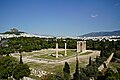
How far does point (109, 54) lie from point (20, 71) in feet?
63.0

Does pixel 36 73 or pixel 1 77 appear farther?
pixel 36 73

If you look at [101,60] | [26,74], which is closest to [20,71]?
[26,74]

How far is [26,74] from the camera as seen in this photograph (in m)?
23.8

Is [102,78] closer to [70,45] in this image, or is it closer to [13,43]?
[70,45]

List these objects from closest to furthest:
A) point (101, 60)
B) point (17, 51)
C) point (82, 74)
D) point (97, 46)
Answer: point (82, 74), point (101, 60), point (17, 51), point (97, 46)

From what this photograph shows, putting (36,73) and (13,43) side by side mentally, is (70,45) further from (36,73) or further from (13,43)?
(36,73)

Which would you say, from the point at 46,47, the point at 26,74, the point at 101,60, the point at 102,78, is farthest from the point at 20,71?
the point at 46,47

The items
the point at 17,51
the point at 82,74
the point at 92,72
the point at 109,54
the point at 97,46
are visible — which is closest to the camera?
the point at 82,74

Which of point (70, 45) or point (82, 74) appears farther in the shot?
point (70, 45)

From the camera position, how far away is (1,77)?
78.7 feet

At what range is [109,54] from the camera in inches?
1474

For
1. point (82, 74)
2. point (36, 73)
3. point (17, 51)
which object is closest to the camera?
point (82, 74)

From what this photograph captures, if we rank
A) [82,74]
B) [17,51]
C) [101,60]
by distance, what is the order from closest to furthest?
1. [82,74]
2. [101,60]
3. [17,51]

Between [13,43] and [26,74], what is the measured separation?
35304mm
